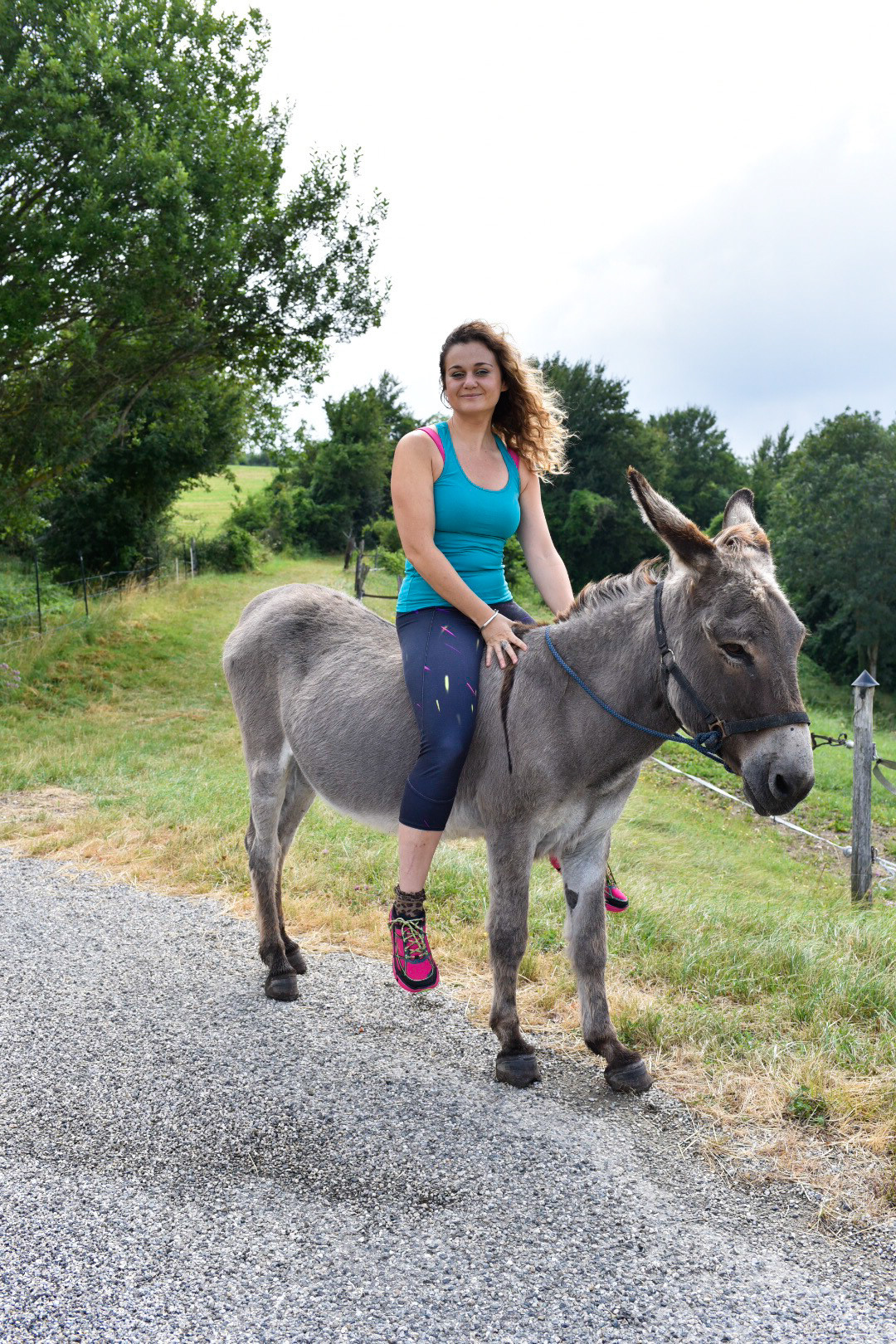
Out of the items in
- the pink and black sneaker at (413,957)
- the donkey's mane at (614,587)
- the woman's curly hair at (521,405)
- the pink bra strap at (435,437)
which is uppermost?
the woman's curly hair at (521,405)

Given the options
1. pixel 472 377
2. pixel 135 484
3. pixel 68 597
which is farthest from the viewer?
pixel 135 484

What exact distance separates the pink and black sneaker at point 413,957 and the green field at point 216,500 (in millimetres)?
35887

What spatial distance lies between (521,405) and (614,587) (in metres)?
0.99

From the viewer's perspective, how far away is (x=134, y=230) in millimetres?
12227

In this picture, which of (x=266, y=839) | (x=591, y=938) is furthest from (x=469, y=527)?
(x=266, y=839)

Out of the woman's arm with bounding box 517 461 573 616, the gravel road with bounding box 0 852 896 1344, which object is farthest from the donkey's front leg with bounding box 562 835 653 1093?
the woman's arm with bounding box 517 461 573 616

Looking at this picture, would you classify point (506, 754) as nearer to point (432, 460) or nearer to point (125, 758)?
point (432, 460)

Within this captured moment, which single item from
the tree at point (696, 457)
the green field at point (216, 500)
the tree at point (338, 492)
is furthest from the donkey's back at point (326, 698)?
the tree at point (696, 457)

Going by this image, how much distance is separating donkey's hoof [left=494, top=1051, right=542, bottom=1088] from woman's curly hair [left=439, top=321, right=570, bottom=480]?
2.64m

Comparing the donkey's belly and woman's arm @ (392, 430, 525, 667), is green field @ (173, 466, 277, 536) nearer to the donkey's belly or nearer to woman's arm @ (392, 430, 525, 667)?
the donkey's belly

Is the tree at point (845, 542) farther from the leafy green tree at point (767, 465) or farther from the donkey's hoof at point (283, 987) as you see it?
the donkey's hoof at point (283, 987)

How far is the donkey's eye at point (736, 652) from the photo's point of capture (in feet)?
9.74

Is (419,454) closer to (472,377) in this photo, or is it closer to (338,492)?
(472,377)

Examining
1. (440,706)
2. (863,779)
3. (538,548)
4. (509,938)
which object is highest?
(538,548)
